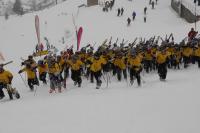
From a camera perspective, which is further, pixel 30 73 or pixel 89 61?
pixel 89 61

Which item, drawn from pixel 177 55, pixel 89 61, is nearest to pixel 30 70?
pixel 89 61

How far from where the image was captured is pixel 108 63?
22547 mm

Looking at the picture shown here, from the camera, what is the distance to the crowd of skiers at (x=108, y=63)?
19.8 metres

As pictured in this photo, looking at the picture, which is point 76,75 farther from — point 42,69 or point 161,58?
point 161,58

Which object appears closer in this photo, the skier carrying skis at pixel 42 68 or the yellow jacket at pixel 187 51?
the skier carrying skis at pixel 42 68

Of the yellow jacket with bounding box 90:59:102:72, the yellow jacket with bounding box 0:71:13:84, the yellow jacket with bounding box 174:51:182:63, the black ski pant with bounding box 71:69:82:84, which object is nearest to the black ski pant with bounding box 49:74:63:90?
the black ski pant with bounding box 71:69:82:84

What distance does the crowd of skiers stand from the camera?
1980cm

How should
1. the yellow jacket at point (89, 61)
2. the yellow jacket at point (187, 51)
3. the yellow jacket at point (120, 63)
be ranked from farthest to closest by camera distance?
the yellow jacket at point (187, 51) < the yellow jacket at point (89, 61) < the yellow jacket at point (120, 63)

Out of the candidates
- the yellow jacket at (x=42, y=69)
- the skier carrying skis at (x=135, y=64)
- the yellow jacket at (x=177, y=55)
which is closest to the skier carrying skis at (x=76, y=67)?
the yellow jacket at (x=42, y=69)

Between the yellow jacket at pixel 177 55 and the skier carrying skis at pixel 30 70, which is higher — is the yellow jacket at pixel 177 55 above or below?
above

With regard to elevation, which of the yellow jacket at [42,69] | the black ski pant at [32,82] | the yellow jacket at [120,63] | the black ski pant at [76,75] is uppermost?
the yellow jacket at [120,63]

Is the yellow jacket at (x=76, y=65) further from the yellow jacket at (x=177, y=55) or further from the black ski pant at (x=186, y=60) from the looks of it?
the black ski pant at (x=186, y=60)

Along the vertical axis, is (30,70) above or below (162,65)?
below

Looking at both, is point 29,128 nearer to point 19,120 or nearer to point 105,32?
point 19,120
